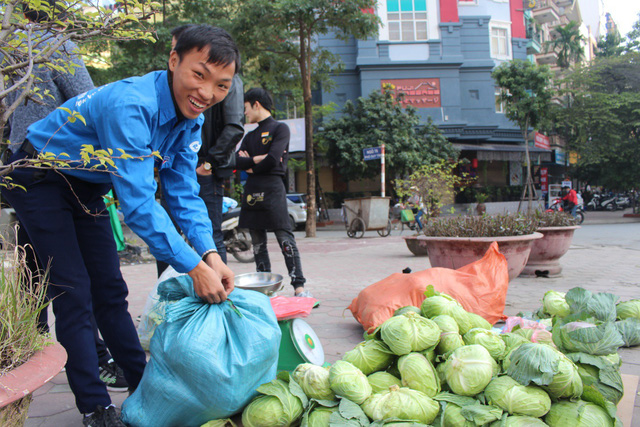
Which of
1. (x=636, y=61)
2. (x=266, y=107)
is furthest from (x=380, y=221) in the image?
(x=636, y=61)

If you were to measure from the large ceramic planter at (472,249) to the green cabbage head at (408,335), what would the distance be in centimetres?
241

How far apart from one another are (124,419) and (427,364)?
1217 mm

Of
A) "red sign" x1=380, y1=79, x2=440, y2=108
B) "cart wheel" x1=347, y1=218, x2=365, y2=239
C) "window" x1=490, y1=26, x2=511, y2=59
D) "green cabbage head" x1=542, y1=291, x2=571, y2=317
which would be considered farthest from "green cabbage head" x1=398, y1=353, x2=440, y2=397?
"window" x1=490, y1=26, x2=511, y2=59

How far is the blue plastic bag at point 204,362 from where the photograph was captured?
1710 mm

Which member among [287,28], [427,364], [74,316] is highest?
[287,28]

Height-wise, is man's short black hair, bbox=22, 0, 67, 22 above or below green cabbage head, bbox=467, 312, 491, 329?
above

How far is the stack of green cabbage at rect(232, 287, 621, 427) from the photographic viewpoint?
5.48ft

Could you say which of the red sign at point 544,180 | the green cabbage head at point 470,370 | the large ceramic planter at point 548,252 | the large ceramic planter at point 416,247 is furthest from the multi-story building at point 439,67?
the green cabbage head at point 470,370

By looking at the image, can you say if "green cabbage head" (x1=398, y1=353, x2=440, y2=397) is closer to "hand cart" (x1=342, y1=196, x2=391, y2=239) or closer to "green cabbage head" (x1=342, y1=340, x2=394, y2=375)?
"green cabbage head" (x1=342, y1=340, x2=394, y2=375)

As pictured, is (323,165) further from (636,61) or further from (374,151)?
(636,61)

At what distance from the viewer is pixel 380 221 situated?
1211 centimetres

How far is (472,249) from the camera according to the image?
14.2 ft

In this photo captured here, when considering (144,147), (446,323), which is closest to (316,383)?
(446,323)

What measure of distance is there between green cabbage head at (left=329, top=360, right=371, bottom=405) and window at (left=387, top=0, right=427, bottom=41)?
2254 centimetres
